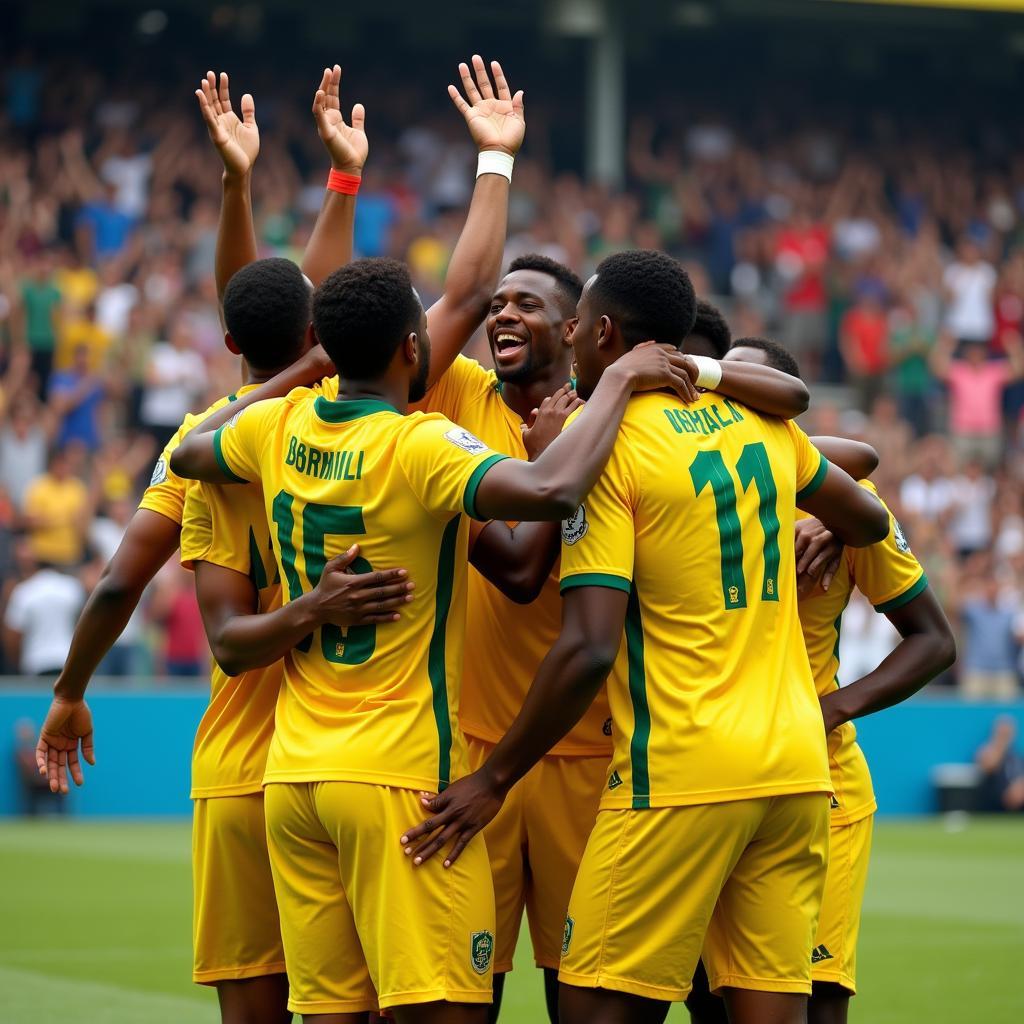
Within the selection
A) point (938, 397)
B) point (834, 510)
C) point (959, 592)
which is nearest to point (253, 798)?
point (834, 510)

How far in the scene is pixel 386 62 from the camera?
25484mm

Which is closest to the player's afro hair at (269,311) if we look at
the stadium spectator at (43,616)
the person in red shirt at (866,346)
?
the stadium spectator at (43,616)

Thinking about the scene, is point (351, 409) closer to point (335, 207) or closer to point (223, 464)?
point (223, 464)

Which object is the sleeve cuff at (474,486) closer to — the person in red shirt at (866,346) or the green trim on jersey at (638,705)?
the green trim on jersey at (638,705)

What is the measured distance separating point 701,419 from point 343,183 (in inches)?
68.3

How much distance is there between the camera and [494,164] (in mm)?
5336

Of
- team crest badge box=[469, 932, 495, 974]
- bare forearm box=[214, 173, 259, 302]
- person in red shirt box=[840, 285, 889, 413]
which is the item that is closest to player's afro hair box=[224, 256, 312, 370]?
bare forearm box=[214, 173, 259, 302]

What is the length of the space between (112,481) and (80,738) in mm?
11427

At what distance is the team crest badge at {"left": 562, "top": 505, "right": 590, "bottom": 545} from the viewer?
4395 mm

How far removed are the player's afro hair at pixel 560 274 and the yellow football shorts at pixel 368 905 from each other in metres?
1.95

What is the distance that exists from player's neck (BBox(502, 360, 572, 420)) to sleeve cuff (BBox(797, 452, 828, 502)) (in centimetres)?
114

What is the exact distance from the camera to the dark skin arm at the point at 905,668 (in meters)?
5.13

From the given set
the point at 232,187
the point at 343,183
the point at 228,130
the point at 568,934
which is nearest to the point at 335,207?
the point at 343,183

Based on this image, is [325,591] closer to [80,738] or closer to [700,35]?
[80,738]
